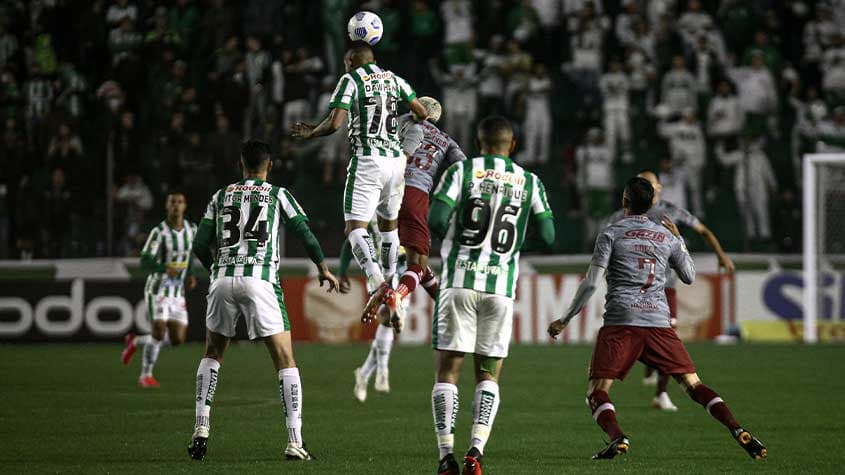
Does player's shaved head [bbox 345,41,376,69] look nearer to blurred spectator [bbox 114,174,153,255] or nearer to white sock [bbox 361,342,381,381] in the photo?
white sock [bbox 361,342,381,381]

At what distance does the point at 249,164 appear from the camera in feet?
31.4

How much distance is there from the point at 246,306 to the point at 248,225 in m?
0.56

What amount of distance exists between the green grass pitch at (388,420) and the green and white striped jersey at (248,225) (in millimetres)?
1351

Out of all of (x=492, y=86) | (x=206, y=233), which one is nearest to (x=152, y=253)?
(x=206, y=233)

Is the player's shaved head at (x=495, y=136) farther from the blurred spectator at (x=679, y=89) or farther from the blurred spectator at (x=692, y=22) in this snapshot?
the blurred spectator at (x=692, y=22)

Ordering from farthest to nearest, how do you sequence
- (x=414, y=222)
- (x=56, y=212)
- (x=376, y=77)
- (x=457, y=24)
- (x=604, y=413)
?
1. (x=457, y=24)
2. (x=56, y=212)
3. (x=414, y=222)
4. (x=376, y=77)
5. (x=604, y=413)

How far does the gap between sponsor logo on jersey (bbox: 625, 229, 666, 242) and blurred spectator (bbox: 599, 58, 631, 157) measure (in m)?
14.5

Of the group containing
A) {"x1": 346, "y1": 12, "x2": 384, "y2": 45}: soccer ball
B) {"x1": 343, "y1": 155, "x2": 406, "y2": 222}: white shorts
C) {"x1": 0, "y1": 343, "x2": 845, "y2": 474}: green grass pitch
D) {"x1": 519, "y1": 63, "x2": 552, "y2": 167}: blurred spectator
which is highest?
{"x1": 519, "y1": 63, "x2": 552, "y2": 167}: blurred spectator

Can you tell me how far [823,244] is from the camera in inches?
944

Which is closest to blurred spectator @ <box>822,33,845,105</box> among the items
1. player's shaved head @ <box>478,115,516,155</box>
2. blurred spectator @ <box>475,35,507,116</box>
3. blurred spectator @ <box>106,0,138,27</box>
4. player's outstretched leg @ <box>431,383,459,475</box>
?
blurred spectator @ <box>475,35,507,116</box>

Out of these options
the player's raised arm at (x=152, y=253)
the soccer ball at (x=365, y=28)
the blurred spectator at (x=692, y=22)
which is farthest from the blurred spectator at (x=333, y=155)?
the soccer ball at (x=365, y=28)

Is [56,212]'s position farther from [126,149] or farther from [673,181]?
[673,181]

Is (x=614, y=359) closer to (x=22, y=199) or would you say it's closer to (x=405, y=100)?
(x=405, y=100)

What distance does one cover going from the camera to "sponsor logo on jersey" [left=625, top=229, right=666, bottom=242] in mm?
9672
